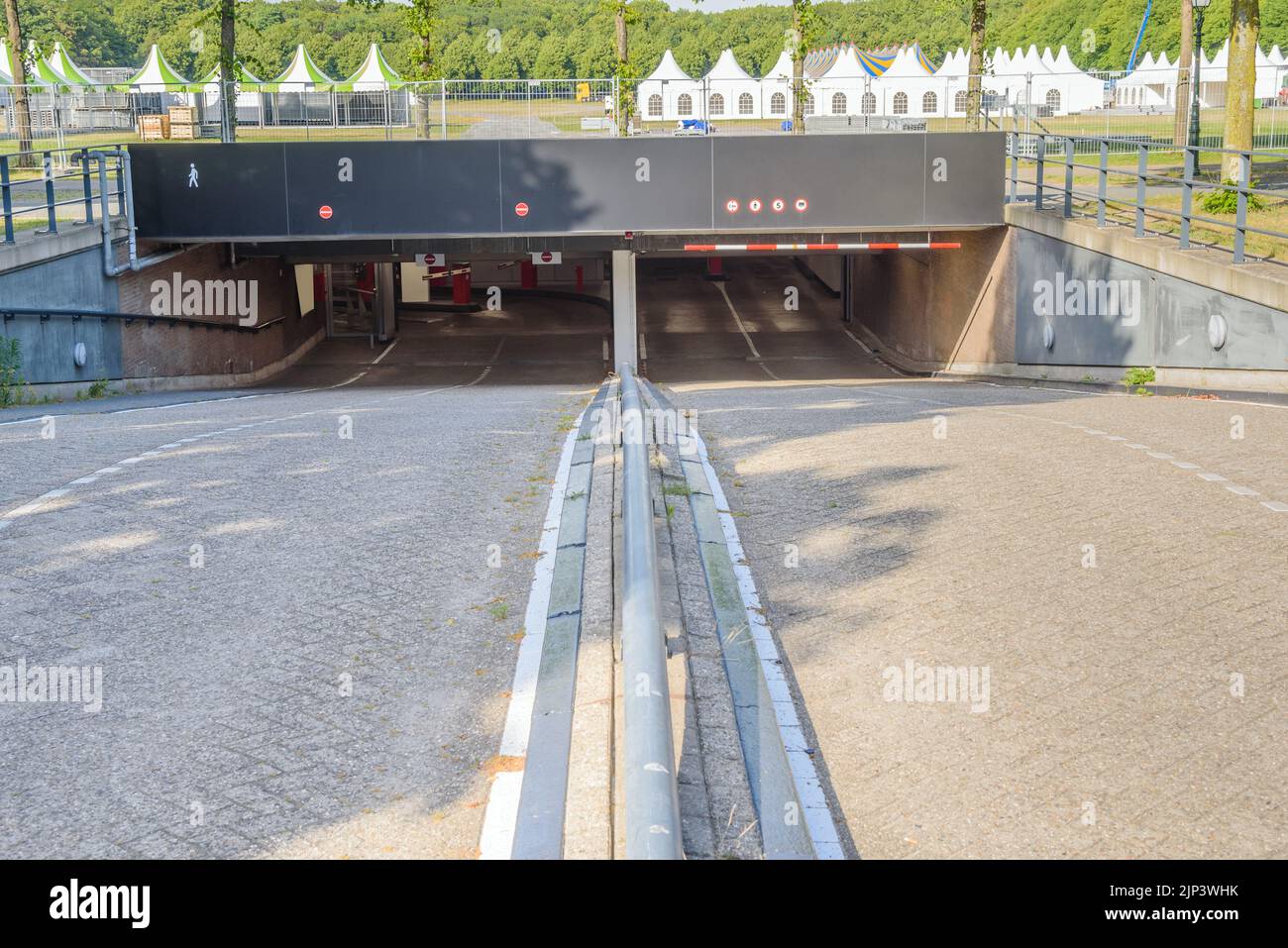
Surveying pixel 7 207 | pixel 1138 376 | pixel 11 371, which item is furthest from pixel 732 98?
pixel 11 371

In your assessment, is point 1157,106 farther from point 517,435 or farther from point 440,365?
point 517,435

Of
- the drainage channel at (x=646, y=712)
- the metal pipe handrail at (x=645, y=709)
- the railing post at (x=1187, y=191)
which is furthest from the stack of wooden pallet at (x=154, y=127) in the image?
the metal pipe handrail at (x=645, y=709)

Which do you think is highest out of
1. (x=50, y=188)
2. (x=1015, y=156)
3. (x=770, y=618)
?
(x=1015, y=156)

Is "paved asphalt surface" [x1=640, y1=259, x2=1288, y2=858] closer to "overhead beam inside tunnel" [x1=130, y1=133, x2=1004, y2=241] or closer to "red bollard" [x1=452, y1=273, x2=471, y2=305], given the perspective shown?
"overhead beam inside tunnel" [x1=130, y1=133, x2=1004, y2=241]

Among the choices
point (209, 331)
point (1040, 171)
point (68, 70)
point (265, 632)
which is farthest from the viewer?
point (68, 70)

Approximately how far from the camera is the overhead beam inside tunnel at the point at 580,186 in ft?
87.9

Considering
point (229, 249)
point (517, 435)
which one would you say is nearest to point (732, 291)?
point (229, 249)

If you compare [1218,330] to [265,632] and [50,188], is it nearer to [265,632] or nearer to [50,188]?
[265,632]

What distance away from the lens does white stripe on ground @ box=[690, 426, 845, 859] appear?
445cm

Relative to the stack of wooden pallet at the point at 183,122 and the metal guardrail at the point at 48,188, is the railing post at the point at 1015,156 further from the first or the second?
the stack of wooden pallet at the point at 183,122

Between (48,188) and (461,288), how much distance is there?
25.7m

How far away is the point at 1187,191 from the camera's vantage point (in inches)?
714

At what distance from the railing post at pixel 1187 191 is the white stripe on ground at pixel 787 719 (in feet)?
40.6
